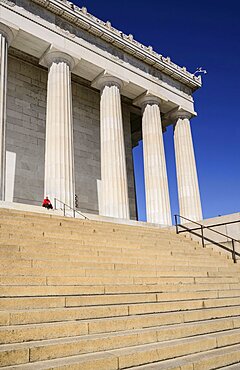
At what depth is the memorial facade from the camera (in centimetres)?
2086

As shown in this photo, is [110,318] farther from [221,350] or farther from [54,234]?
[54,234]

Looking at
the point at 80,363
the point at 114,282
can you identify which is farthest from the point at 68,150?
the point at 80,363

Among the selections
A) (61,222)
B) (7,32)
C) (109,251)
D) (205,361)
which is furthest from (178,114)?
(205,361)

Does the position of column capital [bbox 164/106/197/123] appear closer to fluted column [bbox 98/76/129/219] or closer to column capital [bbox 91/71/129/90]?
column capital [bbox 91/71/129/90]

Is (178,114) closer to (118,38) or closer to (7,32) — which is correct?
(118,38)

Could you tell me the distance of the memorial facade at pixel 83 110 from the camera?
2086 cm

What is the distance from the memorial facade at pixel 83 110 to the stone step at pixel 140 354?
1355 centimetres

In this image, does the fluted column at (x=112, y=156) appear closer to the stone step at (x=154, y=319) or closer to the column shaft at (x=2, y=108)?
the column shaft at (x=2, y=108)

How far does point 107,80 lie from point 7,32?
755 centimetres

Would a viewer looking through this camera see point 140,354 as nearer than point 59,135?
Yes

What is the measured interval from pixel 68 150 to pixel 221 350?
53.8ft

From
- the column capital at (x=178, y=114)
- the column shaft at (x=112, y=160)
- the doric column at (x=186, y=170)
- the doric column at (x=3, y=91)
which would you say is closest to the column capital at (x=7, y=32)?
the doric column at (x=3, y=91)

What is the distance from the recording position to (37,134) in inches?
1004

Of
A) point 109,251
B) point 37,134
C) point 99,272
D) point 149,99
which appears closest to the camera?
point 99,272
